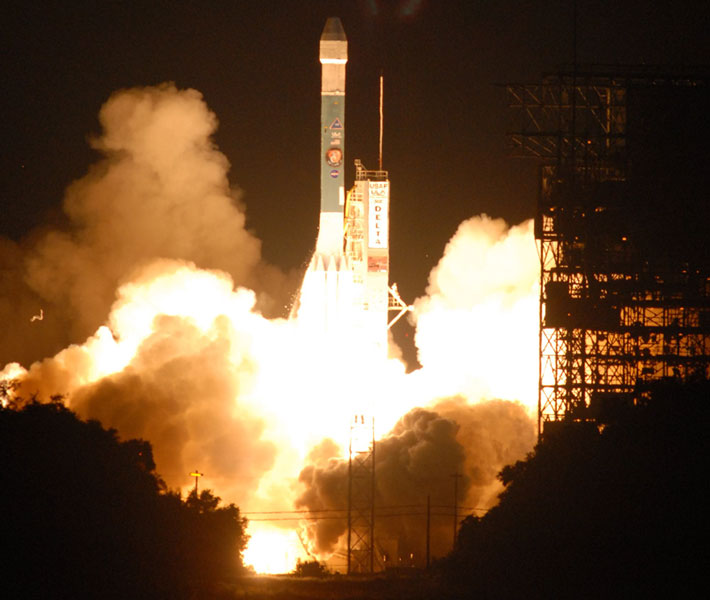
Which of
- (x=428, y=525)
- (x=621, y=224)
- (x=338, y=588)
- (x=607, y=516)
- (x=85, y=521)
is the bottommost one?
(x=338, y=588)

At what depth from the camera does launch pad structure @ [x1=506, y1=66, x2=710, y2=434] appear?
2002 inches

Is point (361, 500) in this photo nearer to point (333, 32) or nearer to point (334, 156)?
point (334, 156)

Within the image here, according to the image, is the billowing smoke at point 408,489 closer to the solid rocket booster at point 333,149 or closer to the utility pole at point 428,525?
the utility pole at point 428,525

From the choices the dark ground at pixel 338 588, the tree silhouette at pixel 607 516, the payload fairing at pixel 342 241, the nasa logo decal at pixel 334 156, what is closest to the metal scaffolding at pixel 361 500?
the payload fairing at pixel 342 241

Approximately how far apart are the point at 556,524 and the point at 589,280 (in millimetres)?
12845

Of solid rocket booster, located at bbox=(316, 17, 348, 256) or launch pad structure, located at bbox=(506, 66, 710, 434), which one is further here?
solid rocket booster, located at bbox=(316, 17, 348, 256)

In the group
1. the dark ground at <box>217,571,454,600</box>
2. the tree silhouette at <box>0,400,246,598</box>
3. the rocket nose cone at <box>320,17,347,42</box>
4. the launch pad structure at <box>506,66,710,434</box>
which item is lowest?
the dark ground at <box>217,571,454,600</box>

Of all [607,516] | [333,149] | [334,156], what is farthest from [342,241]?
[607,516]

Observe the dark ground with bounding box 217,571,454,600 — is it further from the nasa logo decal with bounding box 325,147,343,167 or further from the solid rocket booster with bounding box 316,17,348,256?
the nasa logo decal with bounding box 325,147,343,167

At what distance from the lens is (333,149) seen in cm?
5391

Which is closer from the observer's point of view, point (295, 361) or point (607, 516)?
point (607, 516)

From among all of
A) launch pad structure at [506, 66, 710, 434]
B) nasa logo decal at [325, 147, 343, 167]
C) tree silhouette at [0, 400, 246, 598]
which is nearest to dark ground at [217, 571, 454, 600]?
tree silhouette at [0, 400, 246, 598]

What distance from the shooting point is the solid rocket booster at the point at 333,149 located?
53.9 m

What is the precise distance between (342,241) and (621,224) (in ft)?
28.3
